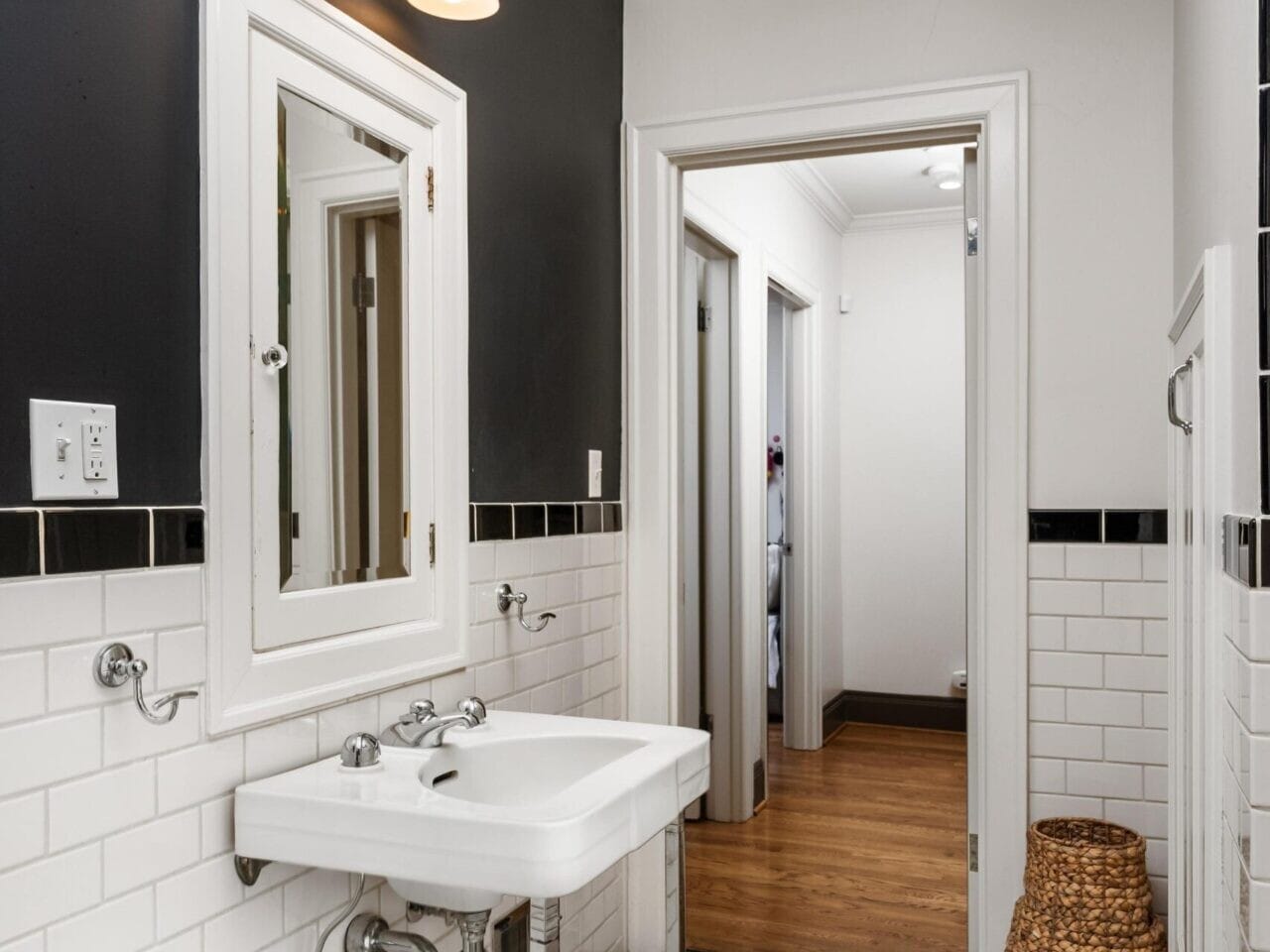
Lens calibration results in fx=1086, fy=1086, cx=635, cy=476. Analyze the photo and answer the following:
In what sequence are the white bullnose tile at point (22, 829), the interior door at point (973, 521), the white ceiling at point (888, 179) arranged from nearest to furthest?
the white bullnose tile at point (22, 829) → the interior door at point (973, 521) → the white ceiling at point (888, 179)

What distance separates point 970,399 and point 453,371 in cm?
129

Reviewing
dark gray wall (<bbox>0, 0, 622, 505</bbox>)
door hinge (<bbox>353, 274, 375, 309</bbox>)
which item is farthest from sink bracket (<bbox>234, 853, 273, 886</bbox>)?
door hinge (<bbox>353, 274, 375, 309</bbox>)

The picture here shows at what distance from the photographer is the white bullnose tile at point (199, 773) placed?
1.41 m

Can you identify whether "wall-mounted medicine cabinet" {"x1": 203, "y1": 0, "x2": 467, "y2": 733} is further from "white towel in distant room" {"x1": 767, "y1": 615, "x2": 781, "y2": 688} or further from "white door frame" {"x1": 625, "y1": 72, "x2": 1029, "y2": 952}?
"white towel in distant room" {"x1": 767, "y1": 615, "x2": 781, "y2": 688}

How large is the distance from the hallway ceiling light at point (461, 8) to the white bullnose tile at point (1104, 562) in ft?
5.67

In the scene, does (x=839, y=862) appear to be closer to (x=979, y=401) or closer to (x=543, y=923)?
(x=979, y=401)

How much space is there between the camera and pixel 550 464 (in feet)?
8.29

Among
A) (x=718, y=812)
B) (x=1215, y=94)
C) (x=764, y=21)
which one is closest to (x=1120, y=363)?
(x=1215, y=94)

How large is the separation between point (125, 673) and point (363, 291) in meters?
0.80

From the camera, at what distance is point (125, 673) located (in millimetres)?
1333

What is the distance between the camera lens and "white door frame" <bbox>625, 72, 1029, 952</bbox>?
255 centimetres

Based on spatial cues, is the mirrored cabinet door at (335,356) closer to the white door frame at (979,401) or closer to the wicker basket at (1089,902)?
the white door frame at (979,401)

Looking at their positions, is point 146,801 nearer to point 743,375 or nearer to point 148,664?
point 148,664

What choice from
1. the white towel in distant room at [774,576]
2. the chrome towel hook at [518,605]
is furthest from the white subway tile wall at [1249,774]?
the white towel in distant room at [774,576]
